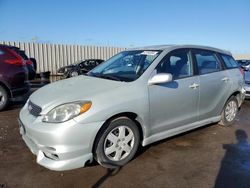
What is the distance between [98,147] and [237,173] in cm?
185

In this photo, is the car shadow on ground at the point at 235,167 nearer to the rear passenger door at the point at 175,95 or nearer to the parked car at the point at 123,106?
the parked car at the point at 123,106

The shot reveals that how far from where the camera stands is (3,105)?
20.7ft

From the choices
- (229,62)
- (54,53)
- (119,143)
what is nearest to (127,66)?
(119,143)

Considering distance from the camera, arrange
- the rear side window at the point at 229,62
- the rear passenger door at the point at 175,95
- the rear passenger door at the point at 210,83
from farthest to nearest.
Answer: the rear side window at the point at 229,62
the rear passenger door at the point at 210,83
the rear passenger door at the point at 175,95

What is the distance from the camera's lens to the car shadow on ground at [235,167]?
3.10 metres

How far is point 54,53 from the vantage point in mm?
19688

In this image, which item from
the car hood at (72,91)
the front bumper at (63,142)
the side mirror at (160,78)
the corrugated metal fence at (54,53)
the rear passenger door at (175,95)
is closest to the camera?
the front bumper at (63,142)

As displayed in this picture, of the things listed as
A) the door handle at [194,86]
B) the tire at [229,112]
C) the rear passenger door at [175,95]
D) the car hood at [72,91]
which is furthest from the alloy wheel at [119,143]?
the tire at [229,112]

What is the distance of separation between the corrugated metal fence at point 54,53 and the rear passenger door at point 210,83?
15.8 m

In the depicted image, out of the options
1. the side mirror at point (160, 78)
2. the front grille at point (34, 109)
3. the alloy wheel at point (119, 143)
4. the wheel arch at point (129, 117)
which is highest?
the side mirror at point (160, 78)

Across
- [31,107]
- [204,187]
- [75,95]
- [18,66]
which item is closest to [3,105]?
[18,66]

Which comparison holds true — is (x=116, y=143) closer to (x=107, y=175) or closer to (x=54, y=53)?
(x=107, y=175)

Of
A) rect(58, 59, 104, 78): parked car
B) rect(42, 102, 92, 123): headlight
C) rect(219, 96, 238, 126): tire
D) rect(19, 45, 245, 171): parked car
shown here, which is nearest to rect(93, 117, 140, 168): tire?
rect(19, 45, 245, 171): parked car

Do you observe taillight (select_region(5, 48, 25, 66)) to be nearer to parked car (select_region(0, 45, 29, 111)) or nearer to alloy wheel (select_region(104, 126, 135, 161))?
parked car (select_region(0, 45, 29, 111))
